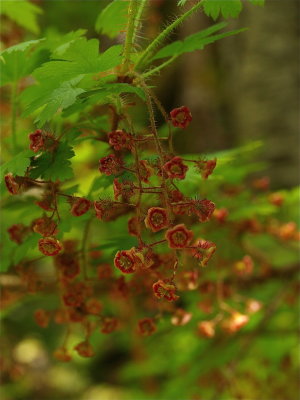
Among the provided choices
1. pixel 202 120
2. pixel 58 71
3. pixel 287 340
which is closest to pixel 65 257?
pixel 58 71

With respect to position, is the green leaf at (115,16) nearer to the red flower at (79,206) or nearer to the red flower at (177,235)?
the red flower at (79,206)

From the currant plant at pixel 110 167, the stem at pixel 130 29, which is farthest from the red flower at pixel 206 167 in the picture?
the stem at pixel 130 29

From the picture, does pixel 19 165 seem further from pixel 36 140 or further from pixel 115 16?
pixel 115 16

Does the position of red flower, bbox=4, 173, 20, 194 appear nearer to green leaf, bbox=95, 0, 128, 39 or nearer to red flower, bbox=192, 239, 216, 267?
red flower, bbox=192, 239, 216, 267

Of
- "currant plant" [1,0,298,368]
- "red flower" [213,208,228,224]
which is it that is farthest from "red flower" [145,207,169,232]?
"red flower" [213,208,228,224]

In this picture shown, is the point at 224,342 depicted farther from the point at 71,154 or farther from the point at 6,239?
the point at 71,154

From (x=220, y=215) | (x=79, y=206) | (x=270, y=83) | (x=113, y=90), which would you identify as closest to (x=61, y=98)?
(x=113, y=90)
